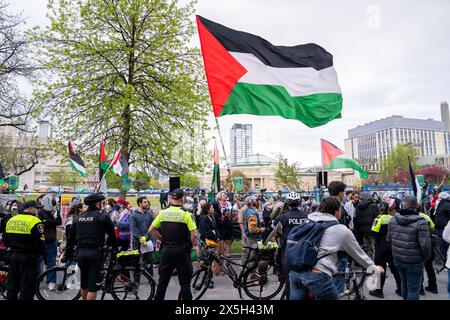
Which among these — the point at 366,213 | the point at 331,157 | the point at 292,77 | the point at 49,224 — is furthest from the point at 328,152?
the point at 49,224

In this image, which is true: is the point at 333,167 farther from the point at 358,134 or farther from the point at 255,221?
the point at 358,134

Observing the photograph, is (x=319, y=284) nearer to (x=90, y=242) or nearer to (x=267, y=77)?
(x=90, y=242)

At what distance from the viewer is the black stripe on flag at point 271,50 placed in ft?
22.0

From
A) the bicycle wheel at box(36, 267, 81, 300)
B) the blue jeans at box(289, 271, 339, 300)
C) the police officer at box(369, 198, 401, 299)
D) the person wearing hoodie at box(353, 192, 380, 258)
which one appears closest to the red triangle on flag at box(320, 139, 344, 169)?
the person wearing hoodie at box(353, 192, 380, 258)

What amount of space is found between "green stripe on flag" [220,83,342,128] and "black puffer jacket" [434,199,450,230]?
4.13m

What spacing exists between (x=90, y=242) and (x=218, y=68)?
3.84 metres

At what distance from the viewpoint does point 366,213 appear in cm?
861

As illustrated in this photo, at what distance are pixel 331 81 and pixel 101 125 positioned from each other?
10.5 meters

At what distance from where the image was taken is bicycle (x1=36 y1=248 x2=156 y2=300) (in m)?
6.41

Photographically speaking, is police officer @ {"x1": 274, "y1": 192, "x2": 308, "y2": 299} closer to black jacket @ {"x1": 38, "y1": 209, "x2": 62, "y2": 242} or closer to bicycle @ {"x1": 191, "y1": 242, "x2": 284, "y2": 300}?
bicycle @ {"x1": 191, "y1": 242, "x2": 284, "y2": 300}

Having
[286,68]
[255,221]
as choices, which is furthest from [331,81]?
[255,221]

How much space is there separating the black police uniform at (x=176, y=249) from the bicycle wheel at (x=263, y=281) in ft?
5.36

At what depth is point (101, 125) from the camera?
14.8 m
